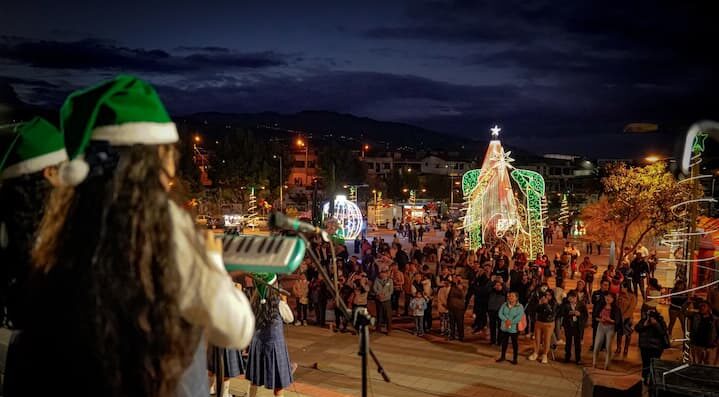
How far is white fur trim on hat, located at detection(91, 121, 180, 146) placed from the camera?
4.96 feet

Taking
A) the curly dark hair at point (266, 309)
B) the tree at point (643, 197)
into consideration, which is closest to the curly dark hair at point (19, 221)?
the curly dark hair at point (266, 309)

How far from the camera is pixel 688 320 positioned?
9289 millimetres

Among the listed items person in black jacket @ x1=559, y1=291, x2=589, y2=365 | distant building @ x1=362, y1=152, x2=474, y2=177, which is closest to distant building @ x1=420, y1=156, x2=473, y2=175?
distant building @ x1=362, y1=152, x2=474, y2=177

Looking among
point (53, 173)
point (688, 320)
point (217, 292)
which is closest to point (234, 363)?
point (53, 173)

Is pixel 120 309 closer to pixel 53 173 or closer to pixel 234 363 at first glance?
pixel 53 173

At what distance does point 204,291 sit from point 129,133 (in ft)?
1.57

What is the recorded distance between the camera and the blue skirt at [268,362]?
20.8 ft

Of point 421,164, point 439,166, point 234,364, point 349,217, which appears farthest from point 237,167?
point 439,166

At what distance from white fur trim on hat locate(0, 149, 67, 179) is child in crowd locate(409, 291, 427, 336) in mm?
10489

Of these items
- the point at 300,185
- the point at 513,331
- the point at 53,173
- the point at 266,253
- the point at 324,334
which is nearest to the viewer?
the point at 266,253

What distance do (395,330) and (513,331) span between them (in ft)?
10.7

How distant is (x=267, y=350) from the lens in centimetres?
636

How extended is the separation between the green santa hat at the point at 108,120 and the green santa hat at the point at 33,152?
486mm

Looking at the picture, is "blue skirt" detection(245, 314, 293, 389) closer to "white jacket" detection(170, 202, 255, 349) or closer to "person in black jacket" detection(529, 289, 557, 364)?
"white jacket" detection(170, 202, 255, 349)
